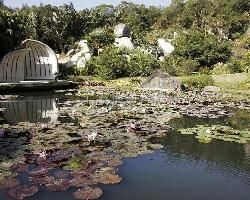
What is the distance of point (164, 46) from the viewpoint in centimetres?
3394

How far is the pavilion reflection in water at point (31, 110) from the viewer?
41.8 feet

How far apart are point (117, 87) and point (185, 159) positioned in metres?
15.1

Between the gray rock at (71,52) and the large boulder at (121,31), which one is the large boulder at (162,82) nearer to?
the gray rock at (71,52)

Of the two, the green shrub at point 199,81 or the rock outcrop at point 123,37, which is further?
the rock outcrop at point 123,37

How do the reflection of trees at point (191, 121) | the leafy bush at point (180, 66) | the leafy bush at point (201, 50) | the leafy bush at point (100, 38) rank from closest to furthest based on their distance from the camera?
the reflection of trees at point (191, 121) < the leafy bush at point (180, 66) < the leafy bush at point (201, 50) < the leafy bush at point (100, 38)

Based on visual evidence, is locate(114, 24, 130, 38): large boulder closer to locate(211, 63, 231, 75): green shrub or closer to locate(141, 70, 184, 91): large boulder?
locate(211, 63, 231, 75): green shrub

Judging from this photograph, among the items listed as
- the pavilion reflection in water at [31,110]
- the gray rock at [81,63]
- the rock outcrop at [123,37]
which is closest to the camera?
the pavilion reflection in water at [31,110]

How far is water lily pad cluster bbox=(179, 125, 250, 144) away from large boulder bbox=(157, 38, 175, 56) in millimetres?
22874

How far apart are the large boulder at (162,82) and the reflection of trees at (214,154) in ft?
38.8

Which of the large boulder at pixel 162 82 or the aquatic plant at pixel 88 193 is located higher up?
the large boulder at pixel 162 82

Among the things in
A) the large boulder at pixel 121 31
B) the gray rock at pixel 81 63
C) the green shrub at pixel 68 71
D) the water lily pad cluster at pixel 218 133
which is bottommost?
the water lily pad cluster at pixel 218 133

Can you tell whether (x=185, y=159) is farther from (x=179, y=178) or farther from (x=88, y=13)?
(x=88, y=13)

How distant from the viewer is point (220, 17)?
41.0 metres

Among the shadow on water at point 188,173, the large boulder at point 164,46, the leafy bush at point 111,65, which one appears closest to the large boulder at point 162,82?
the leafy bush at point 111,65
